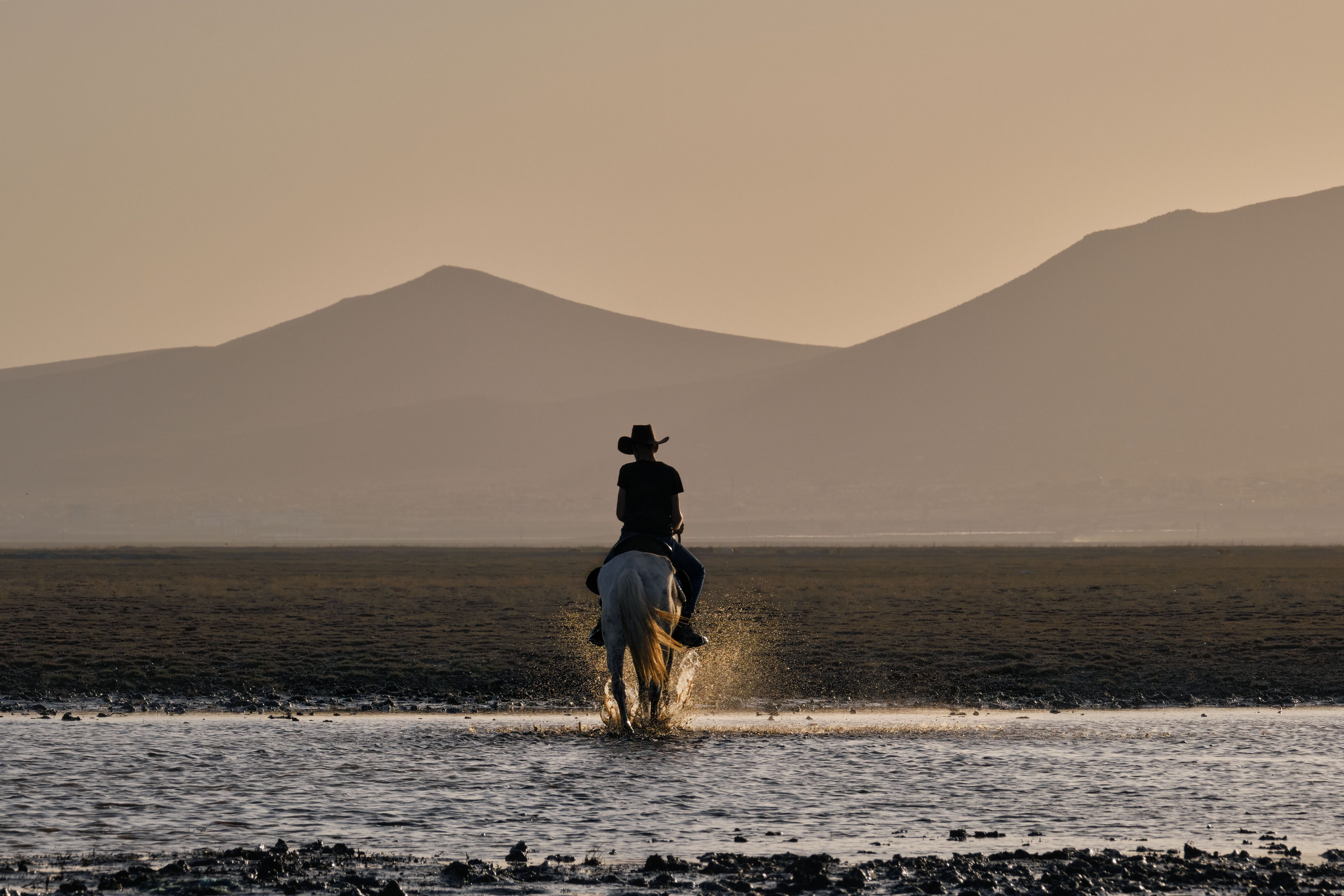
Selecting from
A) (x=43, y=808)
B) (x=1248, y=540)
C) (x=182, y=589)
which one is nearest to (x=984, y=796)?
(x=43, y=808)

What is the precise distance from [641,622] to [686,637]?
0.78 metres

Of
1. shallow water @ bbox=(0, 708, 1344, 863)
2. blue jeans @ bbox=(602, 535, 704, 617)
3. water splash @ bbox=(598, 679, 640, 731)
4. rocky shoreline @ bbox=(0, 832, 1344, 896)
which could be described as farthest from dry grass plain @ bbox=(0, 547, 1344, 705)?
rocky shoreline @ bbox=(0, 832, 1344, 896)

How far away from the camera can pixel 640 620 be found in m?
16.5

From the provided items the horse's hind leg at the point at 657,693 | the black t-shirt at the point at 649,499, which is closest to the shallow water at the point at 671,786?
the horse's hind leg at the point at 657,693

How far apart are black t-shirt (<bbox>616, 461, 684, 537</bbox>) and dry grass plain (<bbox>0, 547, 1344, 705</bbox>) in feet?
14.4

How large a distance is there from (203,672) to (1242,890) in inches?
689

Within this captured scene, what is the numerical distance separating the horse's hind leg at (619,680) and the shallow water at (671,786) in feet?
1.24

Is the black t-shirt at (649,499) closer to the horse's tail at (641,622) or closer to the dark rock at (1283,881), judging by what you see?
the horse's tail at (641,622)

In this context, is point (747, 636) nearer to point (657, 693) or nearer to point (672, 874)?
point (657, 693)

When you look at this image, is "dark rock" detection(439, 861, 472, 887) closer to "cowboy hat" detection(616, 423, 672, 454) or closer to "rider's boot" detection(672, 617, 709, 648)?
"rider's boot" detection(672, 617, 709, 648)

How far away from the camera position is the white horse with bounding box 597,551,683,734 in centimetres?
1656

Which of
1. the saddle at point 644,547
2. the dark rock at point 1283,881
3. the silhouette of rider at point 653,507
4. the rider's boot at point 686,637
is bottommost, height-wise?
the dark rock at point 1283,881

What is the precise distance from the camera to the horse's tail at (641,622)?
16.5 meters

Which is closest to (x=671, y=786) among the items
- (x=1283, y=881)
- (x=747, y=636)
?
(x=1283, y=881)
